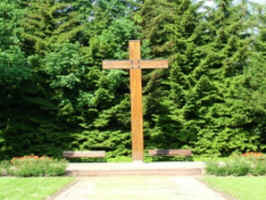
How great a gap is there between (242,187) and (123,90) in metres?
9.82

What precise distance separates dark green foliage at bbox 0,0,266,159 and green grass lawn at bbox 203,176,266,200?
721 centimetres

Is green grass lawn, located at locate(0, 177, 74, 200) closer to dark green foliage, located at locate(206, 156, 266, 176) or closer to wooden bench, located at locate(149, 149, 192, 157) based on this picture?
dark green foliage, located at locate(206, 156, 266, 176)

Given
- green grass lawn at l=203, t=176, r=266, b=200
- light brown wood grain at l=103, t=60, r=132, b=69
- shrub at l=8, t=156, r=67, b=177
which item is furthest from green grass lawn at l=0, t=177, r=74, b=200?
light brown wood grain at l=103, t=60, r=132, b=69

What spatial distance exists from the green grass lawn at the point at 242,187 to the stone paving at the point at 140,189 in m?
0.26

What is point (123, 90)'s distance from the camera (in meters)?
15.9

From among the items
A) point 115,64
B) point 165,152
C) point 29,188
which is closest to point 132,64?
point 115,64

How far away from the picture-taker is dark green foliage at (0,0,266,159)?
586 inches

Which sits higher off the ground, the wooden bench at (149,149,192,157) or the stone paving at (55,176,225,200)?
the wooden bench at (149,149,192,157)

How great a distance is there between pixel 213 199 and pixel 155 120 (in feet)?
32.1

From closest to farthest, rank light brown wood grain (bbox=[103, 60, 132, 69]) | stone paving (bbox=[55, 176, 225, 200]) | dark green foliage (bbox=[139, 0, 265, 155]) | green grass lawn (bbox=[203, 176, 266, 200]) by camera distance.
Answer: green grass lawn (bbox=[203, 176, 266, 200]) < stone paving (bbox=[55, 176, 225, 200]) < light brown wood grain (bbox=[103, 60, 132, 69]) < dark green foliage (bbox=[139, 0, 265, 155])

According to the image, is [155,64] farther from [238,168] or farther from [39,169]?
[39,169]

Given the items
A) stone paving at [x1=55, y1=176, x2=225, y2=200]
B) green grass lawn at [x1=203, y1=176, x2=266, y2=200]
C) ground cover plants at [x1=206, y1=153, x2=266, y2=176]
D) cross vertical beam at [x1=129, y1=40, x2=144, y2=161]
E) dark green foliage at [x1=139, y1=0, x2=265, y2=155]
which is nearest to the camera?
green grass lawn at [x1=203, y1=176, x2=266, y2=200]

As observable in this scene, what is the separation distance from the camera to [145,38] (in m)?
16.5

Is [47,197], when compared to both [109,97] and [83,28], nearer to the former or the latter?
[109,97]
